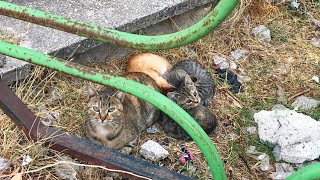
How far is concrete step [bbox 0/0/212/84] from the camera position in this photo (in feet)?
12.9

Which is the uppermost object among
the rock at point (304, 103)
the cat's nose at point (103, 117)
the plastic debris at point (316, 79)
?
the plastic debris at point (316, 79)

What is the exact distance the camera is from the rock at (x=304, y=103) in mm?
4066

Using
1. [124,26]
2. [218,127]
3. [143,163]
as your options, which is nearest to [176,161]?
[218,127]

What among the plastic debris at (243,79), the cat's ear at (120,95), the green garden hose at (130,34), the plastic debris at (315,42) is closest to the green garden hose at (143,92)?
the green garden hose at (130,34)

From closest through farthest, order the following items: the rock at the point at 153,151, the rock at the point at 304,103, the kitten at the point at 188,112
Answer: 1. the rock at the point at 153,151
2. the kitten at the point at 188,112
3. the rock at the point at 304,103

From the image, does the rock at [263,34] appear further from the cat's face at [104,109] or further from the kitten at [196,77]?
the cat's face at [104,109]

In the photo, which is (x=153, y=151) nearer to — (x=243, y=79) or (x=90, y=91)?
(x=90, y=91)

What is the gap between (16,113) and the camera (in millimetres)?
3039

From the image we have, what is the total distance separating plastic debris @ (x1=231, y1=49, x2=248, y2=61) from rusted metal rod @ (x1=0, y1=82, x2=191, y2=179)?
1.80 m

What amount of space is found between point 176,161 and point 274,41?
1.55 metres

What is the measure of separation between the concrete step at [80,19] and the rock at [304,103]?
1.07m

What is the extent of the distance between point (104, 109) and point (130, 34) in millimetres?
1466

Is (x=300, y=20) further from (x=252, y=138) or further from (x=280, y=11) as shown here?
(x=252, y=138)

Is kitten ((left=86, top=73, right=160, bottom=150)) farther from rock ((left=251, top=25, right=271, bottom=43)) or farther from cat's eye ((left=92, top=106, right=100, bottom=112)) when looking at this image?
rock ((left=251, top=25, right=271, bottom=43))
